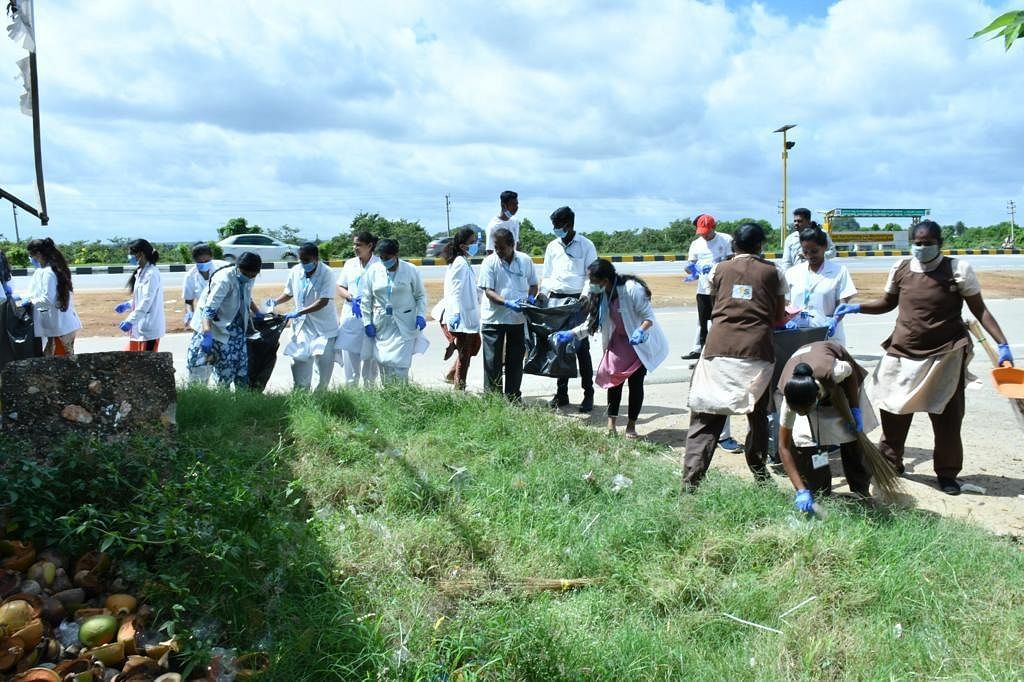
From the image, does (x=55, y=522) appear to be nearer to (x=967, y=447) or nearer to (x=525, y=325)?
(x=525, y=325)

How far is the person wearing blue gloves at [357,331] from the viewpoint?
8.03 metres

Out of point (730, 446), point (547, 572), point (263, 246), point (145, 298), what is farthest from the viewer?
point (263, 246)

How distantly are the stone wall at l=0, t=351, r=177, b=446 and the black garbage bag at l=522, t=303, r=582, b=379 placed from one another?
10.3 feet

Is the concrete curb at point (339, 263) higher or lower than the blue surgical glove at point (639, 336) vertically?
higher

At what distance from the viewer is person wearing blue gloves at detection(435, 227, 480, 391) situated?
7.91 meters

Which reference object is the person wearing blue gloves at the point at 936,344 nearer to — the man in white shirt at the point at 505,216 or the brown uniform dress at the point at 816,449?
the brown uniform dress at the point at 816,449

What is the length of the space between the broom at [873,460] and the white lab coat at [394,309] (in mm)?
4076

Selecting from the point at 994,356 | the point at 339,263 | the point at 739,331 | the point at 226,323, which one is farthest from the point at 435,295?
the point at 994,356

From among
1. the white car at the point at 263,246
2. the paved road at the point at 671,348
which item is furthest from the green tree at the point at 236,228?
the paved road at the point at 671,348

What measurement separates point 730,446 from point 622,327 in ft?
3.83

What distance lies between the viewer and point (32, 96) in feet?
17.1

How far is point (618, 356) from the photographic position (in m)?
6.59

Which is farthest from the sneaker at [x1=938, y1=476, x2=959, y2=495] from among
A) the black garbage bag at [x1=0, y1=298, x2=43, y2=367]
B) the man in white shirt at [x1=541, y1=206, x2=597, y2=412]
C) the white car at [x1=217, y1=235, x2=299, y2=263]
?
the white car at [x1=217, y1=235, x2=299, y2=263]

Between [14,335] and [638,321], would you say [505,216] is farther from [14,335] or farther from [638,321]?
[14,335]
